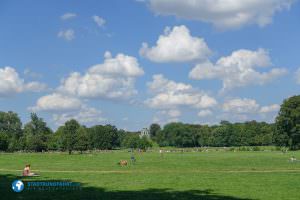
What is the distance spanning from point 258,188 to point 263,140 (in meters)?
152

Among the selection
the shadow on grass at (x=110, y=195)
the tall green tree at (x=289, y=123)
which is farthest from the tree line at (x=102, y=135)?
the shadow on grass at (x=110, y=195)

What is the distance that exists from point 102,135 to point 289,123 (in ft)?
260

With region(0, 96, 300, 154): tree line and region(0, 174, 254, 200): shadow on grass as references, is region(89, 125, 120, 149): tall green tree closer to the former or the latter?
region(0, 96, 300, 154): tree line

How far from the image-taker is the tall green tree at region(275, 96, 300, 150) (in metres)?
113

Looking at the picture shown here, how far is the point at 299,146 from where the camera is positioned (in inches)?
4606

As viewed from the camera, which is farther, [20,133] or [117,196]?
[20,133]

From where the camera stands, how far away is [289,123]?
114375 mm

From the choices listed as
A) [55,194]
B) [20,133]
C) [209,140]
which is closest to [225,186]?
[55,194]

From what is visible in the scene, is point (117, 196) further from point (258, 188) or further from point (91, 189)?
point (258, 188)

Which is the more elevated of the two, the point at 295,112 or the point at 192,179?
the point at 295,112

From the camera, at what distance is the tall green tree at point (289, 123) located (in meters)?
113

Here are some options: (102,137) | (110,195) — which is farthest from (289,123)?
(110,195)

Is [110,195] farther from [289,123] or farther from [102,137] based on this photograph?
[102,137]

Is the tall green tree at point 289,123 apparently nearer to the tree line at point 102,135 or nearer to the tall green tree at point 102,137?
the tree line at point 102,135
